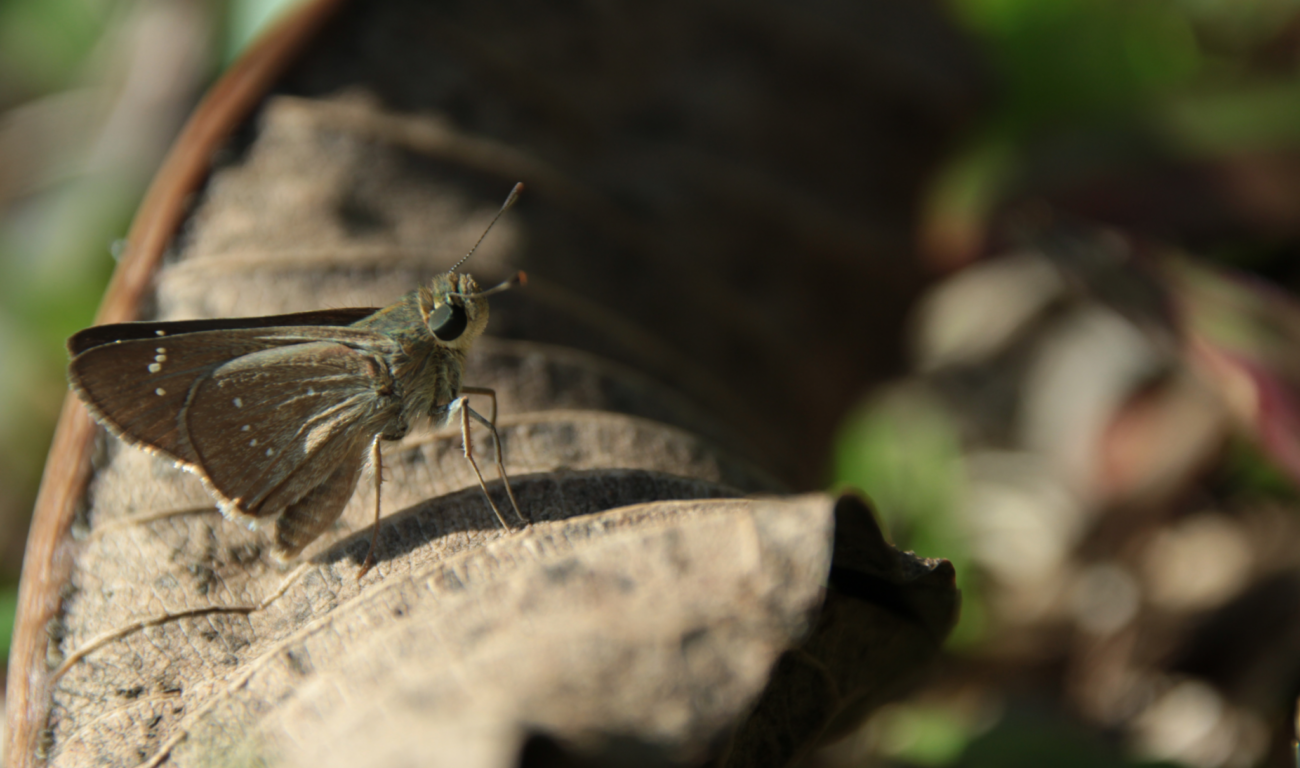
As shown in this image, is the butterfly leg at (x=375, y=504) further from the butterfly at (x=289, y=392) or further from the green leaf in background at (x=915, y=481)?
the green leaf in background at (x=915, y=481)

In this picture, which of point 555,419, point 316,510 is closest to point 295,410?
point 316,510

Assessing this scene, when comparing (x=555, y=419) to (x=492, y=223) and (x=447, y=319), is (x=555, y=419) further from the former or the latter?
(x=492, y=223)

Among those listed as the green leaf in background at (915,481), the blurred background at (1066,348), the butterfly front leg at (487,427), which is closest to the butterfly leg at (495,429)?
the butterfly front leg at (487,427)

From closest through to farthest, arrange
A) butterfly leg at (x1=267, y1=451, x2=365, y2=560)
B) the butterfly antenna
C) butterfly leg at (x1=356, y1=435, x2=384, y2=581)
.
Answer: butterfly leg at (x1=356, y1=435, x2=384, y2=581)
butterfly leg at (x1=267, y1=451, x2=365, y2=560)
the butterfly antenna

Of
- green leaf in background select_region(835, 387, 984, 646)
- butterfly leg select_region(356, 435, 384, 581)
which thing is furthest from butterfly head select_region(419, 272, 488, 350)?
green leaf in background select_region(835, 387, 984, 646)

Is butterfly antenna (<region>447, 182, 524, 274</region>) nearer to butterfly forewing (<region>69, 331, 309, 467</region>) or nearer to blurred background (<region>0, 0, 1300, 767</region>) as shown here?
butterfly forewing (<region>69, 331, 309, 467</region>)

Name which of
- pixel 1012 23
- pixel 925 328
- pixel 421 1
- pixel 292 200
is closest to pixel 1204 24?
pixel 1012 23

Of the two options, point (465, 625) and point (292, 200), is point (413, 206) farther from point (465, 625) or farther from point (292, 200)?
point (465, 625)
